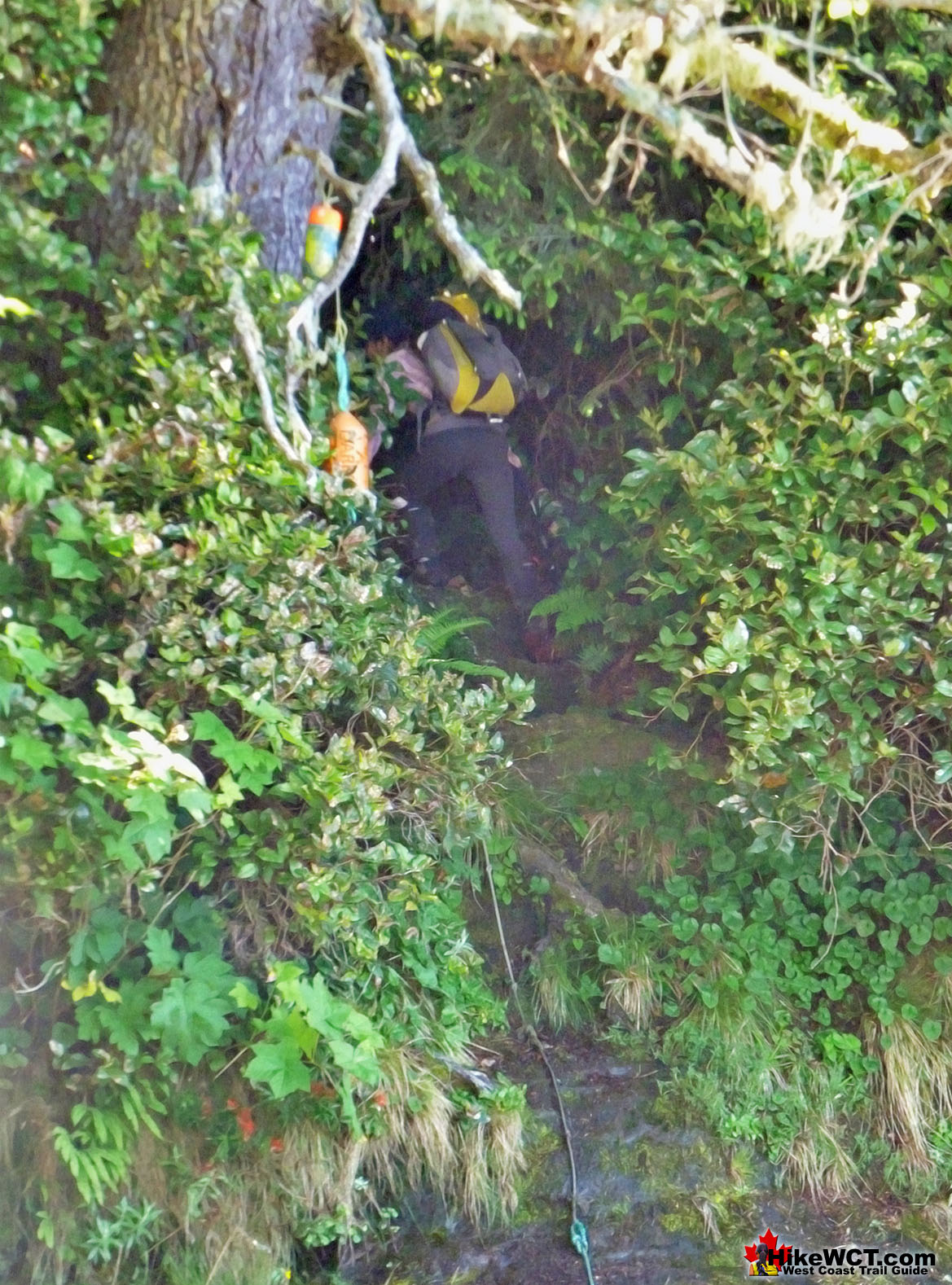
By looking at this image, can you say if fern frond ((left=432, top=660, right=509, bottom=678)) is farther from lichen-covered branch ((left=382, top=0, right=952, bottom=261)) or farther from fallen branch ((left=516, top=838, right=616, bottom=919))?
lichen-covered branch ((left=382, top=0, right=952, bottom=261))

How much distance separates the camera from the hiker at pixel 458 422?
4.20 meters

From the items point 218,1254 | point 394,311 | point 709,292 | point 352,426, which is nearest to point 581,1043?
point 218,1254

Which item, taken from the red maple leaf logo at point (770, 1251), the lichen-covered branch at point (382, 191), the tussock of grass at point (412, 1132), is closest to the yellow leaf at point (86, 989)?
the tussock of grass at point (412, 1132)

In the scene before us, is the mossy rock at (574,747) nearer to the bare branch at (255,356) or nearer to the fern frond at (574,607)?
the fern frond at (574,607)

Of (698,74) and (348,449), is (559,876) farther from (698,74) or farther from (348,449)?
(698,74)

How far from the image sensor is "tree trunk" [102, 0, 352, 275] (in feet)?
9.64

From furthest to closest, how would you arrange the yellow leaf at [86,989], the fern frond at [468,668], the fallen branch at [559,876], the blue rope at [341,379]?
the fallen branch at [559,876], the fern frond at [468,668], the blue rope at [341,379], the yellow leaf at [86,989]

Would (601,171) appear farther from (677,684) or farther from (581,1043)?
(581,1043)

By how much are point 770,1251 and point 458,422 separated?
10.5ft

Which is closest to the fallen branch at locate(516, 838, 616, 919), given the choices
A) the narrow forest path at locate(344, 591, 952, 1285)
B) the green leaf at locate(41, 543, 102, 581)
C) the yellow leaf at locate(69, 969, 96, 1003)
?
the narrow forest path at locate(344, 591, 952, 1285)

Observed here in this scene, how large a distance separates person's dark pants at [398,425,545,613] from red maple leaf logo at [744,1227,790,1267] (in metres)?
2.51

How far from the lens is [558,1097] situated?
3510mm

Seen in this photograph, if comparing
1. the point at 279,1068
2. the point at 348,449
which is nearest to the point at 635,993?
the point at 279,1068

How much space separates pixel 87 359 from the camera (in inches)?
113
